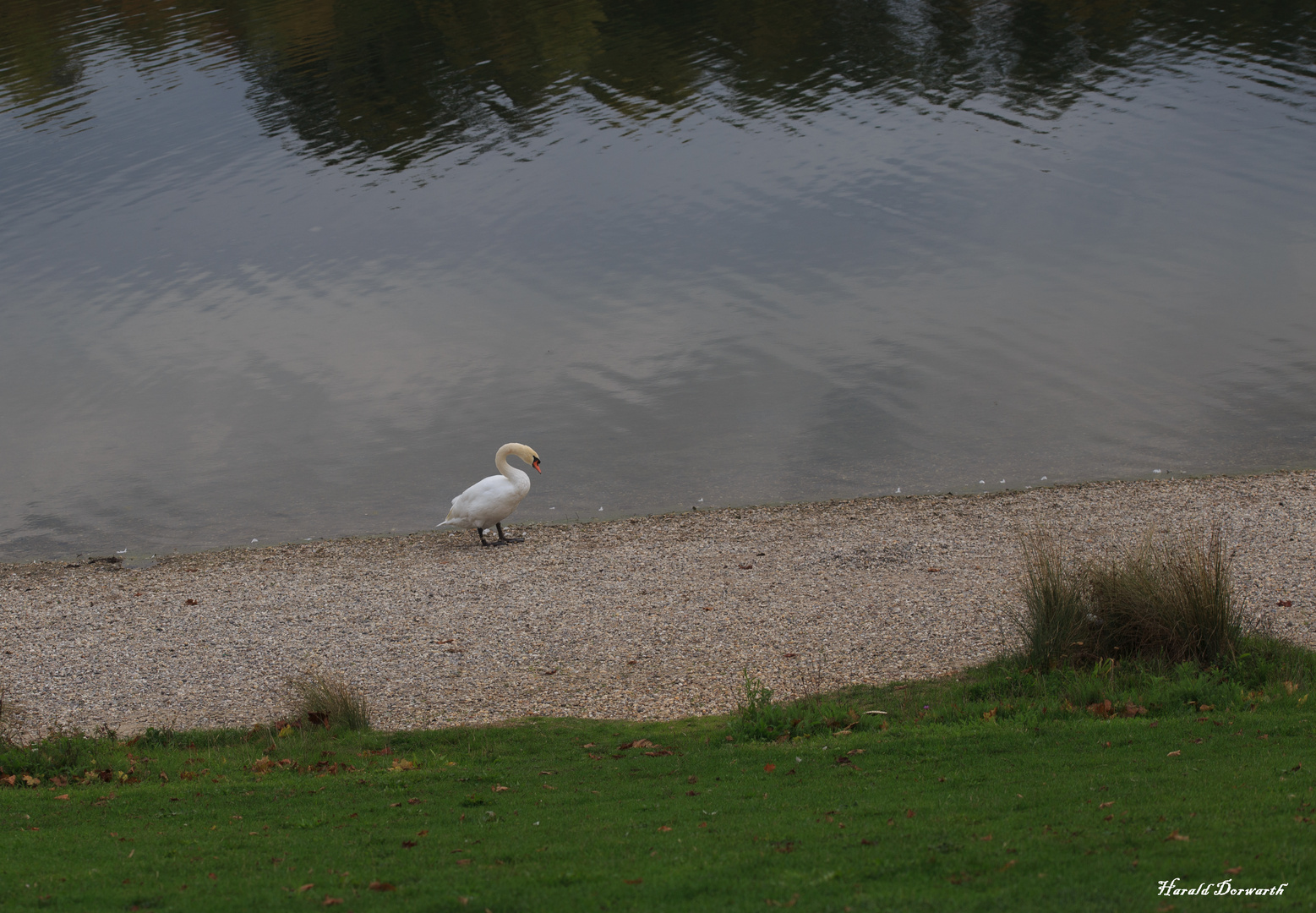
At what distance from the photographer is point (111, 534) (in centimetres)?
1861

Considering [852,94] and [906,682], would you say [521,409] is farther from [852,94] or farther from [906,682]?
[852,94]

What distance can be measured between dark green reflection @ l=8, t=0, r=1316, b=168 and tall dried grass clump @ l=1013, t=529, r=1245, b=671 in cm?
2972

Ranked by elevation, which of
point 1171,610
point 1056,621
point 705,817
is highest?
point 705,817

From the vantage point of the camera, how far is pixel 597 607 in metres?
13.0

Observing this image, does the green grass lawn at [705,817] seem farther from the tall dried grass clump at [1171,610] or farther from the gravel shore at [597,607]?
the gravel shore at [597,607]

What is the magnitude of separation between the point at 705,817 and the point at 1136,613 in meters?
4.77

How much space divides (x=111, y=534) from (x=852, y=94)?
95.8 feet

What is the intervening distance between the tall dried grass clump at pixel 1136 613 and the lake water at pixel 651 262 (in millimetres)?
7742

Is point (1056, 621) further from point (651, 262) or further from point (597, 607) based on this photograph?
point (651, 262)

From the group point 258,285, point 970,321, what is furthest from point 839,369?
point 258,285

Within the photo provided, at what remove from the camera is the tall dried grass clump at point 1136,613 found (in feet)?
29.9

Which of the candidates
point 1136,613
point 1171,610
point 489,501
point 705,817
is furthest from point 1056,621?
point 489,501

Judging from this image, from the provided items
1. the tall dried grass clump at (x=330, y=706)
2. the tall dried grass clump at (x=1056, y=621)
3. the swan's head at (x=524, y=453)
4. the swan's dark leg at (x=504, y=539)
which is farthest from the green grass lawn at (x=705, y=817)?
the swan's head at (x=524, y=453)

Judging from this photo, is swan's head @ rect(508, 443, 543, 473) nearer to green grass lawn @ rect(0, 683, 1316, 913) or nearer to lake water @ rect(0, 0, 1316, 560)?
lake water @ rect(0, 0, 1316, 560)
